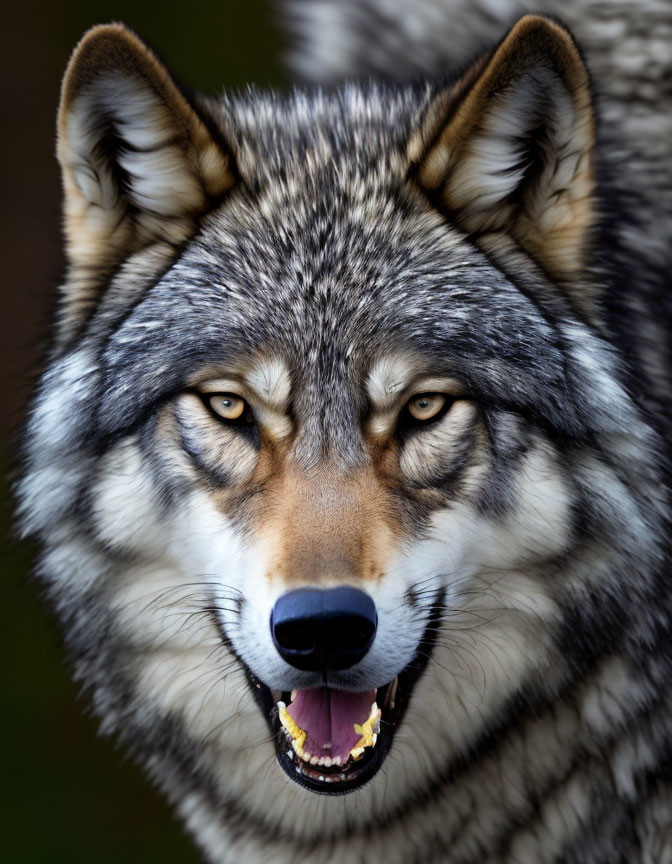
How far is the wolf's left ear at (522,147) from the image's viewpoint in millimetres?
2379

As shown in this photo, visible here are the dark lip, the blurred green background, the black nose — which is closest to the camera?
the black nose

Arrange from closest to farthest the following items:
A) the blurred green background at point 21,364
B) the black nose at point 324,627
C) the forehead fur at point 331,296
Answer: the black nose at point 324,627, the forehead fur at point 331,296, the blurred green background at point 21,364

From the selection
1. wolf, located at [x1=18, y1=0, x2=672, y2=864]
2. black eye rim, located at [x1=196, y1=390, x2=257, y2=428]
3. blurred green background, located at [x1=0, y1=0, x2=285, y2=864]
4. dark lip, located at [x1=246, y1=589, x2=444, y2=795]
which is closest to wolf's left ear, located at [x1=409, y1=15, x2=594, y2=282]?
wolf, located at [x1=18, y1=0, x2=672, y2=864]

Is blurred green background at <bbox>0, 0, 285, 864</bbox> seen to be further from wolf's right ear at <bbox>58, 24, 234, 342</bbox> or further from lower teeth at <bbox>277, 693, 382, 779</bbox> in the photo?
lower teeth at <bbox>277, 693, 382, 779</bbox>

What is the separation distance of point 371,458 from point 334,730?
58 centimetres

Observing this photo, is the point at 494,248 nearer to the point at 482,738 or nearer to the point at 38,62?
the point at 482,738

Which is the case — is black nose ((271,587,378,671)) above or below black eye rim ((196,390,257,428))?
below

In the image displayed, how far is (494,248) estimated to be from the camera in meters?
2.64

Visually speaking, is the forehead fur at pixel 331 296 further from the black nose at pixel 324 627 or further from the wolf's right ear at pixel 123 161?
the black nose at pixel 324 627

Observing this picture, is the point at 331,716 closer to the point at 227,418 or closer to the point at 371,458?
the point at 371,458

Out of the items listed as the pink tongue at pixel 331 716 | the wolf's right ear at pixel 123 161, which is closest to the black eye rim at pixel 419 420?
the pink tongue at pixel 331 716

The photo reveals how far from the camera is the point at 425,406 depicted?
2.47 meters

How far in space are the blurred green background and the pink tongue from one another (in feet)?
12.4

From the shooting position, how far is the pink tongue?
2.36 meters
